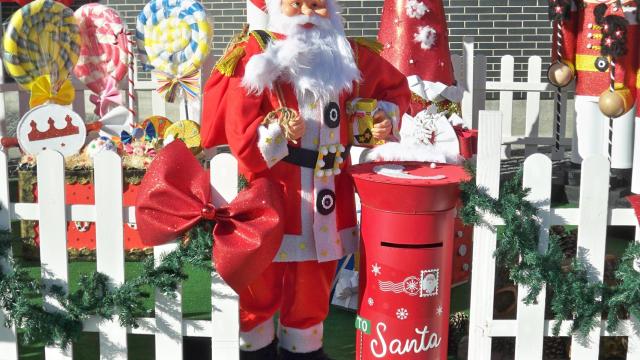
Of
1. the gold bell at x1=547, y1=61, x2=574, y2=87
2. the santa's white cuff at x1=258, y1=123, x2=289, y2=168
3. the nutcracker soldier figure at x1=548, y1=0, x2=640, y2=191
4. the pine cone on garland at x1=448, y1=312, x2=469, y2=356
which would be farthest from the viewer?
the gold bell at x1=547, y1=61, x2=574, y2=87

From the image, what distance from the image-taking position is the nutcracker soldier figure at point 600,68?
5184 mm

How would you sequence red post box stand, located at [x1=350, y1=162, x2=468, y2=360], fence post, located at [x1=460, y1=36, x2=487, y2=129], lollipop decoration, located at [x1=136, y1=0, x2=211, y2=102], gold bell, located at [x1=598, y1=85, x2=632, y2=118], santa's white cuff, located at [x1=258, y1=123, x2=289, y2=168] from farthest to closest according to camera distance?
fence post, located at [x1=460, y1=36, x2=487, y2=129] < gold bell, located at [x1=598, y1=85, x2=632, y2=118] < lollipop decoration, located at [x1=136, y1=0, x2=211, y2=102] < santa's white cuff, located at [x1=258, y1=123, x2=289, y2=168] < red post box stand, located at [x1=350, y1=162, x2=468, y2=360]

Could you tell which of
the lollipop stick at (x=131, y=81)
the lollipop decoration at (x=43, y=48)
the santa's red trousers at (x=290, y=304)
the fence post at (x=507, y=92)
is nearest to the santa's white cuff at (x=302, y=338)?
the santa's red trousers at (x=290, y=304)

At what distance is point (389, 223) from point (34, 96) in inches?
115

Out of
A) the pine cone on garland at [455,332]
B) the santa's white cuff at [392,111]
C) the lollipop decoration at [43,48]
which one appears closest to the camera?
the santa's white cuff at [392,111]

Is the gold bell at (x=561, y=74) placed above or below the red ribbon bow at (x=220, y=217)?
above

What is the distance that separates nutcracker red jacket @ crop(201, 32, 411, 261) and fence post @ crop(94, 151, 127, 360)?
39 centimetres

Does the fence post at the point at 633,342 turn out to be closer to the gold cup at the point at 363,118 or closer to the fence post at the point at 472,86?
the gold cup at the point at 363,118

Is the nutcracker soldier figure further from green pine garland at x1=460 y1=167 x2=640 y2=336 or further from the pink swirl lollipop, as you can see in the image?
the pink swirl lollipop

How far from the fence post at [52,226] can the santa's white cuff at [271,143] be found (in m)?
0.77

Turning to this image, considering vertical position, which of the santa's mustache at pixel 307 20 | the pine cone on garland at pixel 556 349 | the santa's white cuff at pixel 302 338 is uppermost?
the santa's mustache at pixel 307 20

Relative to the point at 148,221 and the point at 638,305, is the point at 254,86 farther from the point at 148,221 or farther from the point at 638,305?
the point at 638,305

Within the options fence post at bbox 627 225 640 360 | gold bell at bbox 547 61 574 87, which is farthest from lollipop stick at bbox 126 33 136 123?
fence post at bbox 627 225 640 360

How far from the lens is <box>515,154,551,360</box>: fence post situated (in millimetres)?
2953
